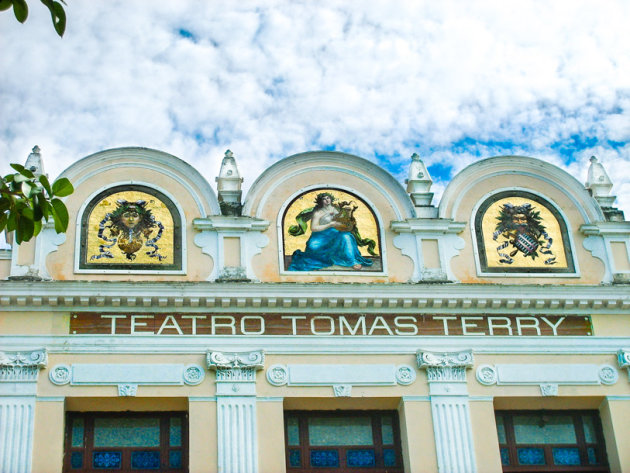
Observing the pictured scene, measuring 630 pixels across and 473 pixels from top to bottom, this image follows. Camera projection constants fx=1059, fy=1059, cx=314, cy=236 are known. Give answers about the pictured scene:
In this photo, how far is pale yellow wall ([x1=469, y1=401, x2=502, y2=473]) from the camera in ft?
62.7

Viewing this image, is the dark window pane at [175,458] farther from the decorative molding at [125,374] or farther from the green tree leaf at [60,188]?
the green tree leaf at [60,188]

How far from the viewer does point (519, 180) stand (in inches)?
883

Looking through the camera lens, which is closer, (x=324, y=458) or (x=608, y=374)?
(x=324, y=458)

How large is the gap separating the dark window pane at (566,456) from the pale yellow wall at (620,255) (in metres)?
3.80

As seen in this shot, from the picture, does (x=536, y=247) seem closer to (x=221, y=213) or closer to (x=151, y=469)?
(x=221, y=213)

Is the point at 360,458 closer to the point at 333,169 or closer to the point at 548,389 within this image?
the point at 548,389

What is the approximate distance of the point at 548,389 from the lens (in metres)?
19.9

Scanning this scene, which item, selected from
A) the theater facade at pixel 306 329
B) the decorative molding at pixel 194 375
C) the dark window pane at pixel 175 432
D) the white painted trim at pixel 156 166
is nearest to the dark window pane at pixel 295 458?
the theater facade at pixel 306 329

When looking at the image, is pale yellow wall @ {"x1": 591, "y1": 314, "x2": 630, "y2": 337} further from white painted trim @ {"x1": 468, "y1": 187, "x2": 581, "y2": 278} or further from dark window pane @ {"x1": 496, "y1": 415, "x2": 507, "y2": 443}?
dark window pane @ {"x1": 496, "y1": 415, "x2": 507, "y2": 443}

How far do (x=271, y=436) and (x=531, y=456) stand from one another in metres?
5.02

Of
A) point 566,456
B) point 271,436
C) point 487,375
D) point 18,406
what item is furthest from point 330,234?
point 18,406

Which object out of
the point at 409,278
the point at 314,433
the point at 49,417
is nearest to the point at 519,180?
the point at 409,278

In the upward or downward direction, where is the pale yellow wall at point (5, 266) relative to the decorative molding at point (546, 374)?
upward

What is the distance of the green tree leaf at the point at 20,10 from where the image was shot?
873 centimetres
